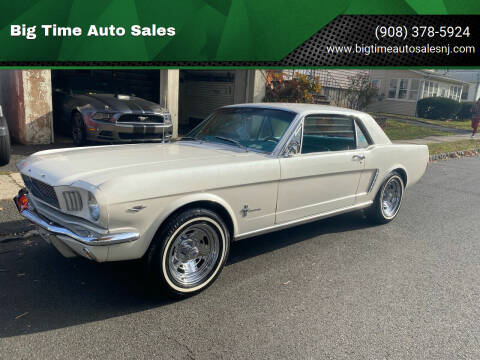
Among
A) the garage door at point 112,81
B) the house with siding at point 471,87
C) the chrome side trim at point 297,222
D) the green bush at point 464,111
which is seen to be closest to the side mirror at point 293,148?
the chrome side trim at point 297,222

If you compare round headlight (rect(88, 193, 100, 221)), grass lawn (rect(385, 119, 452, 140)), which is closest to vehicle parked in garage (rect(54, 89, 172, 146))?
round headlight (rect(88, 193, 100, 221))

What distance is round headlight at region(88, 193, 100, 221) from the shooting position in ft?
9.33

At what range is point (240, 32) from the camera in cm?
1046

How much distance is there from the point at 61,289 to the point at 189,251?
3.59ft

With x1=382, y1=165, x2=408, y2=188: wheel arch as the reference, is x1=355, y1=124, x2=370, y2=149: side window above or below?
above

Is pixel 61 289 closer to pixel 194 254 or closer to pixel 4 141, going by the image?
pixel 194 254

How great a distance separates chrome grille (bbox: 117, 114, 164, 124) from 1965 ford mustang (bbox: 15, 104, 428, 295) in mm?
3883

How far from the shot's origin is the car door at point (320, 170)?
4031mm

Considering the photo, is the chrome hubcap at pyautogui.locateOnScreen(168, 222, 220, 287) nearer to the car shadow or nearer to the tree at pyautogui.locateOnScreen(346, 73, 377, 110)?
the car shadow

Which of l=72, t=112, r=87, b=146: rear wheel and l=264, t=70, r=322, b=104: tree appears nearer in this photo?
l=72, t=112, r=87, b=146: rear wheel

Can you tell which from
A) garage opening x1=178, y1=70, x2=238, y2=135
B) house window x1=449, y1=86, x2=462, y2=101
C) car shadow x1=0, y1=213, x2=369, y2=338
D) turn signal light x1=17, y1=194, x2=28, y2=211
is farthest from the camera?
house window x1=449, y1=86, x2=462, y2=101

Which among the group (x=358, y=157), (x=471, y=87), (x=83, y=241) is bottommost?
(x=83, y=241)

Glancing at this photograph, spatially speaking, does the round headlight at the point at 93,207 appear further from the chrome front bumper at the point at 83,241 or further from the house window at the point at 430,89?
the house window at the point at 430,89

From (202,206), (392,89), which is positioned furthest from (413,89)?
(202,206)
